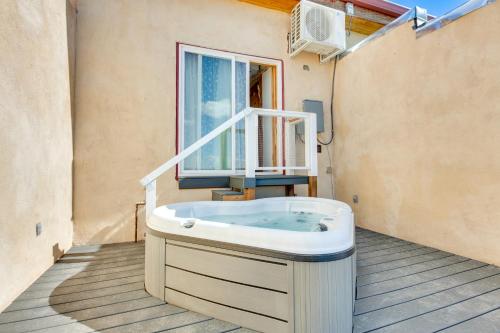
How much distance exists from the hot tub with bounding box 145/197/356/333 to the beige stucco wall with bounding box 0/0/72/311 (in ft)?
3.11

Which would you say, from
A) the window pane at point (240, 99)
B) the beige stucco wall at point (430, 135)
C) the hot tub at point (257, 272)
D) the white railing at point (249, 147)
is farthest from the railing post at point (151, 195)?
the beige stucco wall at point (430, 135)

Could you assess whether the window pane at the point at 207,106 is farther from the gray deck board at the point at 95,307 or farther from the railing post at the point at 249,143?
the gray deck board at the point at 95,307

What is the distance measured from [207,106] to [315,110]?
176 cm

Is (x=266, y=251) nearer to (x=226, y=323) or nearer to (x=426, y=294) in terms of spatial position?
(x=226, y=323)

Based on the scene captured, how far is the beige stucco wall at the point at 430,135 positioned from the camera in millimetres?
2434

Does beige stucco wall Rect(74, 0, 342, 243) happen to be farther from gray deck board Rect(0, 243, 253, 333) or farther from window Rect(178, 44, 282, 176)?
gray deck board Rect(0, 243, 253, 333)

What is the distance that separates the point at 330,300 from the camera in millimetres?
1320

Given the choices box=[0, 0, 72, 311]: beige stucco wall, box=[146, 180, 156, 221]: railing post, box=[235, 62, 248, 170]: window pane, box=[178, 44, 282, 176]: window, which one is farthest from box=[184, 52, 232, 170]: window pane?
box=[0, 0, 72, 311]: beige stucco wall

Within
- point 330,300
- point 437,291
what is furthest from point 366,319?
point 437,291

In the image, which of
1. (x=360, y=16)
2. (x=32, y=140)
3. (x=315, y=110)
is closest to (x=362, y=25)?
(x=360, y=16)

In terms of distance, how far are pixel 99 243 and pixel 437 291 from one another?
3.41m

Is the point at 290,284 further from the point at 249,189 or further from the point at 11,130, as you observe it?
the point at 11,130

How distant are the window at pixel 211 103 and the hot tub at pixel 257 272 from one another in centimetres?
172

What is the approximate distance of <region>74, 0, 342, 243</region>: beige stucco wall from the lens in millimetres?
3049
